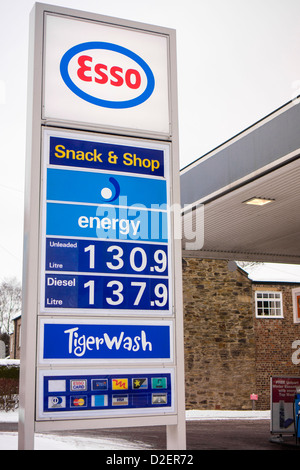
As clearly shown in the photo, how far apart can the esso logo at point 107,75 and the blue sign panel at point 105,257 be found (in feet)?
3.71

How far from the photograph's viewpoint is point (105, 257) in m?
4.17

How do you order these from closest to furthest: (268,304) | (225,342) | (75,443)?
1. (75,443)
2. (225,342)
3. (268,304)

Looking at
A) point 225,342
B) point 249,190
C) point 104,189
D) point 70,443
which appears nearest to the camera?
point 104,189

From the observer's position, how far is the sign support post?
12.9ft

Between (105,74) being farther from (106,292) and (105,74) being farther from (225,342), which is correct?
(225,342)

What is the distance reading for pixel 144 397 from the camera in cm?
409

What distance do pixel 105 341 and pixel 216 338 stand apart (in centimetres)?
1947

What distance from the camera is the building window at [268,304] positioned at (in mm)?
25058

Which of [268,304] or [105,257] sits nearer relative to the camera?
[105,257]

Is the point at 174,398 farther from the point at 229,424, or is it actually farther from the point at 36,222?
the point at 229,424

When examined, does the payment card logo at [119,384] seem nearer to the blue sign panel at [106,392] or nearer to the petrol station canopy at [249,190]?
the blue sign panel at [106,392]

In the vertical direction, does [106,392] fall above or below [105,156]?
below

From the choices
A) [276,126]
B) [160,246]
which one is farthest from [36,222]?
[276,126]

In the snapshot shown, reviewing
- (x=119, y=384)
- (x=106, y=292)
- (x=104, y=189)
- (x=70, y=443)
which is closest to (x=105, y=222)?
(x=104, y=189)
